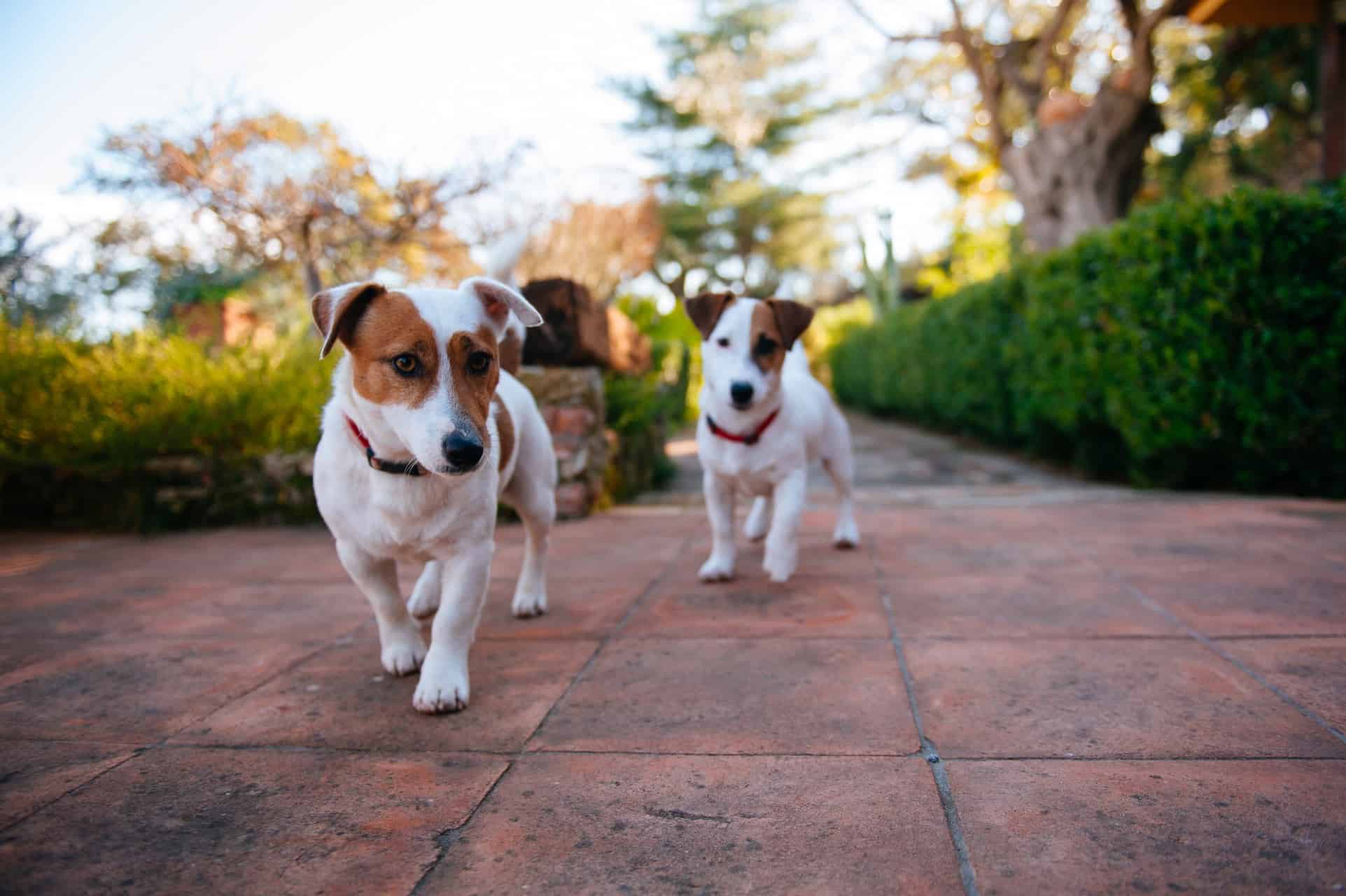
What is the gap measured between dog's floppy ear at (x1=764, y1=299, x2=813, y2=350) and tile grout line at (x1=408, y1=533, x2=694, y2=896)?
1.19 meters

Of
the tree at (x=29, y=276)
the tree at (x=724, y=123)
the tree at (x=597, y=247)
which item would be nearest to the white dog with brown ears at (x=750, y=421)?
the tree at (x=29, y=276)

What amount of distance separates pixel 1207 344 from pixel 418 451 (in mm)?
5202

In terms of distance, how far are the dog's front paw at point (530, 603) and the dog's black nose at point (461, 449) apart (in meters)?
1.26

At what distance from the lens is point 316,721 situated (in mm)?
2207

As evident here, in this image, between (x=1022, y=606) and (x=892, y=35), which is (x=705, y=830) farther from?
(x=892, y=35)

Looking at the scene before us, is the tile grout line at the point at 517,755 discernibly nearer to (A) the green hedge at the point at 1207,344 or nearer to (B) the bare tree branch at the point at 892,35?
(A) the green hedge at the point at 1207,344

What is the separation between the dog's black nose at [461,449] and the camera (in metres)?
2.03

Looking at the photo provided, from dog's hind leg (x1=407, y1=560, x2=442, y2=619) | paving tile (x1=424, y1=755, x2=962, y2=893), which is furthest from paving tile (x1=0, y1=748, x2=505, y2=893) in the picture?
dog's hind leg (x1=407, y1=560, x2=442, y2=619)

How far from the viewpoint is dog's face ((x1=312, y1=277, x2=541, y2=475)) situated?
2062mm

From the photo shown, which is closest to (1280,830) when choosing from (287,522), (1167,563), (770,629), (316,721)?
(770,629)

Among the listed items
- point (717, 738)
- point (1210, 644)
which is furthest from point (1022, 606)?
point (717, 738)

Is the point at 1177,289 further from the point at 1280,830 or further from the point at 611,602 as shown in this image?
the point at 1280,830

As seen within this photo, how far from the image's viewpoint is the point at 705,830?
1609mm

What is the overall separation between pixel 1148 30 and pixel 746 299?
12354mm
